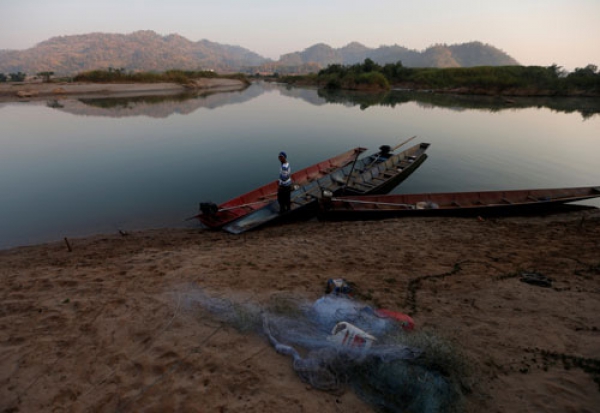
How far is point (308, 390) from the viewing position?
3104 millimetres

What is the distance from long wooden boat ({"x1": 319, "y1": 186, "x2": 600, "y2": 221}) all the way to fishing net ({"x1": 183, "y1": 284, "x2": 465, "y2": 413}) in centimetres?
567

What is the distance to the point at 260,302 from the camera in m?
4.64

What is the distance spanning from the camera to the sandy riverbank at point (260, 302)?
306 cm

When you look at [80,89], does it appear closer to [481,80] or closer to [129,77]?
[129,77]

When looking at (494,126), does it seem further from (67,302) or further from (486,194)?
(67,302)

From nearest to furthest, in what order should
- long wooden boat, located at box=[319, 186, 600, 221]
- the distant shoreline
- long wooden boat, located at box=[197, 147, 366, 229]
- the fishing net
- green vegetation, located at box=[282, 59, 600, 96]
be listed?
1. the fishing net
2. long wooden boat, located at box=[197, 147, 366, 229]
3. long wooden boat, located at box=[319, 186, 600, 221]
4. the distant shoreline
5. green vegetation, located at box=[282, 59, 600, 96]

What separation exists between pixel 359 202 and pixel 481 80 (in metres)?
60.6

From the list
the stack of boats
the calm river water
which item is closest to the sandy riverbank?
the stack of boats

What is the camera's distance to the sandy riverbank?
306 cm

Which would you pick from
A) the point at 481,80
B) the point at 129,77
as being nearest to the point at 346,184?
the point at 481,80

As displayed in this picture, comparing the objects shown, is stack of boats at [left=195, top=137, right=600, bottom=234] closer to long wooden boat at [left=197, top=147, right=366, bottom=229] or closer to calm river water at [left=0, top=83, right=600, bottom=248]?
long wooden boat at [left=197, top=147, right=366, bottom=229]

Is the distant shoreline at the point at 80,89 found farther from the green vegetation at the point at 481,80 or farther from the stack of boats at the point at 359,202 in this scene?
the stack of boats at the point at 359,202

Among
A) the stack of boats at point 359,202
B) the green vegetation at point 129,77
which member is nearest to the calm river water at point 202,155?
the stack of boats at point 359,202

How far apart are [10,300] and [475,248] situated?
9.35m
